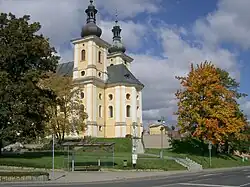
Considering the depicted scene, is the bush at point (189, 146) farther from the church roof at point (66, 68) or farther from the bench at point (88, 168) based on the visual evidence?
the church roof at point (66, 68)

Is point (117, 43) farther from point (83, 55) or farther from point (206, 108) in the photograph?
point (206, 108)

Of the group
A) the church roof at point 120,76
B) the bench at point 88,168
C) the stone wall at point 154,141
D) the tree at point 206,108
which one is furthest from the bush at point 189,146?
the bench at point 88,168

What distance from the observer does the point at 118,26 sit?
110812mm

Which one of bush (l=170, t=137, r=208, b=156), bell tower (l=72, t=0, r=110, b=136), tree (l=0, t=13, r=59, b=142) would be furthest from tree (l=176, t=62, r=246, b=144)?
bell tower (l=72, t=0, r=110, b=136)

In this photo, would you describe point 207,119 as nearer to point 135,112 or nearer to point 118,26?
point 135,112

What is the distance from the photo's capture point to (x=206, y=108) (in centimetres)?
5166

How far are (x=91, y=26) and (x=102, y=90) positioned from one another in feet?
47.2

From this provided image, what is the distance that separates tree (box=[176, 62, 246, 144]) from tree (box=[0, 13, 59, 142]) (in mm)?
20466

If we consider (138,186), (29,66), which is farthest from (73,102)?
(138,186)

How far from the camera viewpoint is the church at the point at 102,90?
81.2 metres

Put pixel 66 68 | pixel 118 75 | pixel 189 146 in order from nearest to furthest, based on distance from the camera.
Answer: pixel 189 146 < pixel 118 75 < pixel 66 68

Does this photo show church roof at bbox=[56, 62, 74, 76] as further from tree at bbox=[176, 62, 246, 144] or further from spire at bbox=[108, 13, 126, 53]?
tree at bbox=[176, 62, 246, 144]

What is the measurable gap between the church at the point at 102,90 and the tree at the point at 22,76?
38.4 m

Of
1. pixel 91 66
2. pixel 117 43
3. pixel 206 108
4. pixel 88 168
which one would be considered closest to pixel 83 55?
pixel 91 66
